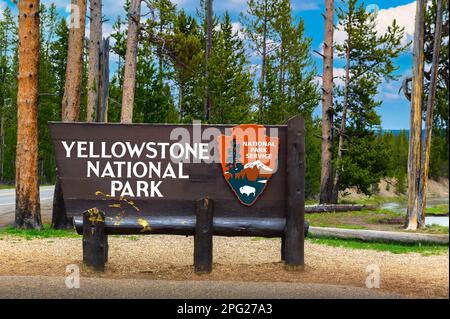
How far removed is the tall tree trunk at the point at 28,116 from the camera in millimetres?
12336

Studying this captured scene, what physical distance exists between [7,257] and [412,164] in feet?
35.2

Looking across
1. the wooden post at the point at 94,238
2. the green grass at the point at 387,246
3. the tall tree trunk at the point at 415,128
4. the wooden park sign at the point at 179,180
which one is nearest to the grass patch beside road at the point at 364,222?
the tall tree trunk at the point at 415,128

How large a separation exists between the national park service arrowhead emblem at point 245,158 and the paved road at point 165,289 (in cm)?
131

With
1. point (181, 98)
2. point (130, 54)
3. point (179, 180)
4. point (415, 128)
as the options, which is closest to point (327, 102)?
point (415, 128)

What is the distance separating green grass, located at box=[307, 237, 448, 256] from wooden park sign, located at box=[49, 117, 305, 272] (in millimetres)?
4124

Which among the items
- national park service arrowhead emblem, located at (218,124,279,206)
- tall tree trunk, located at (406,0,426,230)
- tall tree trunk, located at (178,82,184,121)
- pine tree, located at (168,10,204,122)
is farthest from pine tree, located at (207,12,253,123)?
national park service arrowhead emblem, located at (218,124,279,206)

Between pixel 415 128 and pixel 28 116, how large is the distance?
10.3 metres

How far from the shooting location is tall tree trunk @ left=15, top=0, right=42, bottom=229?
12336 mm

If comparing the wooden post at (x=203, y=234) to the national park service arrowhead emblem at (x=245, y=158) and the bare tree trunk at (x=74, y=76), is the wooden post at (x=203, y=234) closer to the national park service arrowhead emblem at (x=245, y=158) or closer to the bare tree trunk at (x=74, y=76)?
the national park service arrowhead emblem at (x=245, y=158)

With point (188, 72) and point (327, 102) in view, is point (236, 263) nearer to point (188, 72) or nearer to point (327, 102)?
point (327, 102)

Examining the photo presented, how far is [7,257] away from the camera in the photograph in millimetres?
8602

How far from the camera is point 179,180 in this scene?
23.6ft

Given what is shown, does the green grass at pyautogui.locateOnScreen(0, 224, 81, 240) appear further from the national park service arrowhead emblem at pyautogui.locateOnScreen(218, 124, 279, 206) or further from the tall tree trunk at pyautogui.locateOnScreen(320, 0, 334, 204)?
the tall tree trunk at pyautogui.locateOnScreen(320, 0, 334, 204)

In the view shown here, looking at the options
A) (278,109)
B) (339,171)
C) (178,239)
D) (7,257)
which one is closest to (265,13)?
(278,109)
